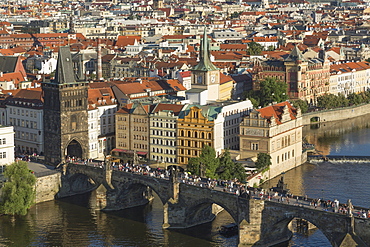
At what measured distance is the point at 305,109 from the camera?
154375mm

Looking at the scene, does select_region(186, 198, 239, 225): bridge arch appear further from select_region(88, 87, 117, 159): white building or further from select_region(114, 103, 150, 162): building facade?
select_region(88, 87, 117, 159): white building

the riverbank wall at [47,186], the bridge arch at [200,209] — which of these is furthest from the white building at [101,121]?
the bridge arch at [200,209]

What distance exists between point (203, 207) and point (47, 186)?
21689 mm

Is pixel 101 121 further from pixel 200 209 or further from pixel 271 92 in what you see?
pixel 271 92

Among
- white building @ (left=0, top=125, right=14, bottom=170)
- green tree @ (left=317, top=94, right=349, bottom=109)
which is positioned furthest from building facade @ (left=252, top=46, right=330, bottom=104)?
white building @ (left=0, top=125, right=14, bottom=170)

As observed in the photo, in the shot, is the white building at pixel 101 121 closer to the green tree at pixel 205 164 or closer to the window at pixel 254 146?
the green tree at pixel 205 164

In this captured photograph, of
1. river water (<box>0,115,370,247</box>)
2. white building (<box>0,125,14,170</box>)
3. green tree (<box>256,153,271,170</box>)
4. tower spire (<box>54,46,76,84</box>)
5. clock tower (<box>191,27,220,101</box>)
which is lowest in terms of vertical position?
river water (<box>0,115,370,247</box>)

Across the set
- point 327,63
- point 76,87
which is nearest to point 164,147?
point 76,87

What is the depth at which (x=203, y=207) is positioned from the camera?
91312mm

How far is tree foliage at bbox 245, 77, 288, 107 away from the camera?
489 feet

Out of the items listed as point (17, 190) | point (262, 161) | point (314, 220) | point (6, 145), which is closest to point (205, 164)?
point (262, 161)

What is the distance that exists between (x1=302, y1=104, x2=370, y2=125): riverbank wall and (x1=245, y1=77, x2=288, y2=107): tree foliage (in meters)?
5.44

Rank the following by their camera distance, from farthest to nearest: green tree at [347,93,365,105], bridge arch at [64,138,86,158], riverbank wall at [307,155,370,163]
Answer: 1. green tree at [347,93,365,105]
2. riverbank wall at [307,155,370,163]
3. bridge arch at [64,138,86,158]

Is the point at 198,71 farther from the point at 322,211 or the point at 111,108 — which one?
the point at 322,211
